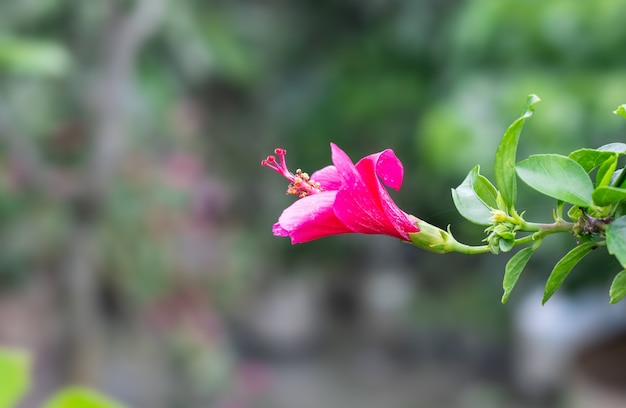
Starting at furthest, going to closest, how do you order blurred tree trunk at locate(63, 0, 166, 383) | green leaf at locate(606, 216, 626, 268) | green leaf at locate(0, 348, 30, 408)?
blurred tree trunk at locate(63, 0, 166, 383) < green leaf at locate(0, 348, 30, 408) < green leaf at locate(606, 216, 626, 268)

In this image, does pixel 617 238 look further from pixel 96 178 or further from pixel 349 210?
pixel 96 178

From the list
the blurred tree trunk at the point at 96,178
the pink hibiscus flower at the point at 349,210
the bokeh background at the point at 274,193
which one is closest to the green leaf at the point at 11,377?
the pink hibiscus flower at the point at 349,210

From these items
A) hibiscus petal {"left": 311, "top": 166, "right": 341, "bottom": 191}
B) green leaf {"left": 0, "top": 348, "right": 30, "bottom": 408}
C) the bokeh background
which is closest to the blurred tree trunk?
the bokeh background

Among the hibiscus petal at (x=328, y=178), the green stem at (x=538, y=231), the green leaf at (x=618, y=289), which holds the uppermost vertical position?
the hibiscus petal at (x=328, y=178)

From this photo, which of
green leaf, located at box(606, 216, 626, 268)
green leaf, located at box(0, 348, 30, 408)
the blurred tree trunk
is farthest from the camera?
the blurred tree trunk

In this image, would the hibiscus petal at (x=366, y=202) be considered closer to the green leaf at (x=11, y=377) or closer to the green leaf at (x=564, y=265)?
the green leaf at (x=564, y=265)

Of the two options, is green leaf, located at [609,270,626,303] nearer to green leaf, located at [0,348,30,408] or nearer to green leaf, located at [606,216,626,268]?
green leaf, located at [606,216,626,268]

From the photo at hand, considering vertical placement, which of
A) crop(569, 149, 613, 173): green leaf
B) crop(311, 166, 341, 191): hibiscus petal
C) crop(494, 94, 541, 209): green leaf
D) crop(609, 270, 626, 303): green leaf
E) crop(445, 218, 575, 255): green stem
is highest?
crop(311, 166, 341, 191): hibiscus petal
